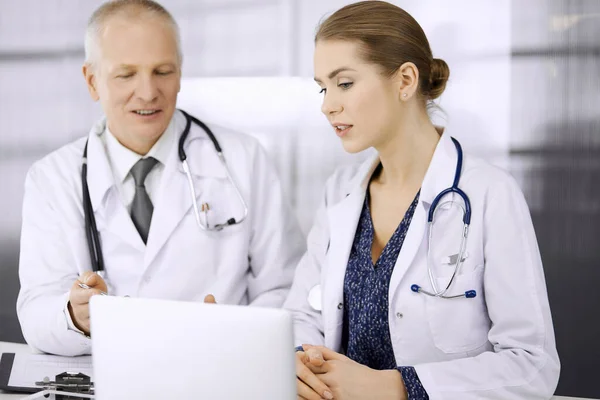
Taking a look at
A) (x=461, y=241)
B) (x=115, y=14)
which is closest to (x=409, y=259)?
(x=461, y=241)

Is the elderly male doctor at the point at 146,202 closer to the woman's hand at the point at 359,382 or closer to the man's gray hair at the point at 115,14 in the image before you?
the man's gray hair at the point at 115,14

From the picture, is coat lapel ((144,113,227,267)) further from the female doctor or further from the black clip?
the black clip

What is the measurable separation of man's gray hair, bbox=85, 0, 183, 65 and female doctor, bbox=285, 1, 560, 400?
625mm

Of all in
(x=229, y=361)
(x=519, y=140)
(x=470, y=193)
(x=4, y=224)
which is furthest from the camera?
(x=4, y=224)

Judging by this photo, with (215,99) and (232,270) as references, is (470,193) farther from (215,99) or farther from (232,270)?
(215,99)

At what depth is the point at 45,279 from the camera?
6.81 ft

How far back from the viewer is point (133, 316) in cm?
114

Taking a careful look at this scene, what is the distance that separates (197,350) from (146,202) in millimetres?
1142

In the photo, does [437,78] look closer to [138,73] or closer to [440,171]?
[440,171]

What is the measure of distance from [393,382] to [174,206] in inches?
36.4

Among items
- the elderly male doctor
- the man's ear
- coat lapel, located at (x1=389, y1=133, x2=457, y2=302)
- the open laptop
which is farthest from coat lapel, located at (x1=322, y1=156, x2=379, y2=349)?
the man's ear

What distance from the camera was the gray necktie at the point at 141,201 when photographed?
7.11ft

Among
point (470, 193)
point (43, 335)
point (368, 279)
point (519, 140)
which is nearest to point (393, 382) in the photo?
point (368, 279)

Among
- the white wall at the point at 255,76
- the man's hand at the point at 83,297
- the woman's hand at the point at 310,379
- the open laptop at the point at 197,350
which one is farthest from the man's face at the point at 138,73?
the open laptop at the point at 197,350
